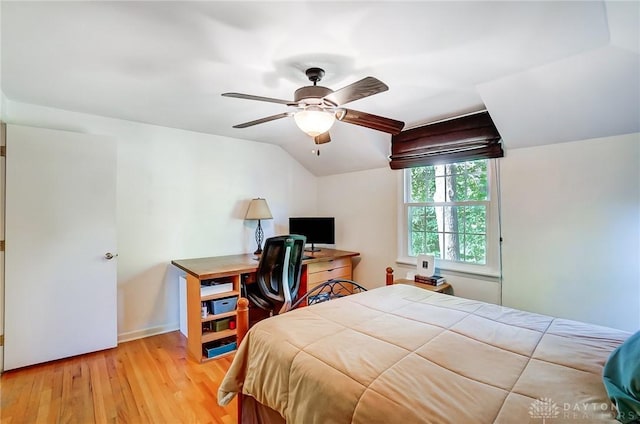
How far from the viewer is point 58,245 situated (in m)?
2.71

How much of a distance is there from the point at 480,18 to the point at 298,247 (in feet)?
7.16

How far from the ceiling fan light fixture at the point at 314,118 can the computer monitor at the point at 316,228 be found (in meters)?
2.10

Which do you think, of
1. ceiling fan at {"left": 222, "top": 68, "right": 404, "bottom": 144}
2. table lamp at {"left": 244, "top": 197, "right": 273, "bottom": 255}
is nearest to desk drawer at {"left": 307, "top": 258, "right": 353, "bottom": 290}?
table lamp at {"left": 244, "top": 197, "right": 273, "bottom": 255}

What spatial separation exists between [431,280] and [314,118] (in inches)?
→ 82.2

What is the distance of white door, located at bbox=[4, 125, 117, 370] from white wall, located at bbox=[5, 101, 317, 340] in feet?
0.74

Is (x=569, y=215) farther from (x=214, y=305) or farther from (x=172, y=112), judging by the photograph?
(x=172, y=112)

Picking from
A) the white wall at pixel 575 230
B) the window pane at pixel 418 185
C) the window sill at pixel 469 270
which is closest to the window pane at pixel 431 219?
the window pane at pixel 418 185

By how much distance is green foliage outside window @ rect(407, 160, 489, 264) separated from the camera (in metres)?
2.97

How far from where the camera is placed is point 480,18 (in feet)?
4.80

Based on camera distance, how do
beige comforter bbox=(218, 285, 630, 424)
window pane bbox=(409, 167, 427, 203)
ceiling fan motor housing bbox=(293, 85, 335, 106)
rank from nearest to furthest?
beige comforter bbox=(218, 285, 630, 424) → ceiling fan motor housing bbox=(293, 85, 335, 106) → window pane bbox=(409, 167, 427, 203)

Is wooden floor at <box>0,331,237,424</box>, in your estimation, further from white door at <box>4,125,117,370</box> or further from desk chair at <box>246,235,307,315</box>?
desk chair at <box>246,235,307,315</box>

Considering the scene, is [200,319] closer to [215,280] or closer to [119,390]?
[215,280]

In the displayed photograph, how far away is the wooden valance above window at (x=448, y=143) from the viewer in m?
2.71

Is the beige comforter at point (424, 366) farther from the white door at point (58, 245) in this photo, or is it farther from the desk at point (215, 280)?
the white door at point (58, 245)
